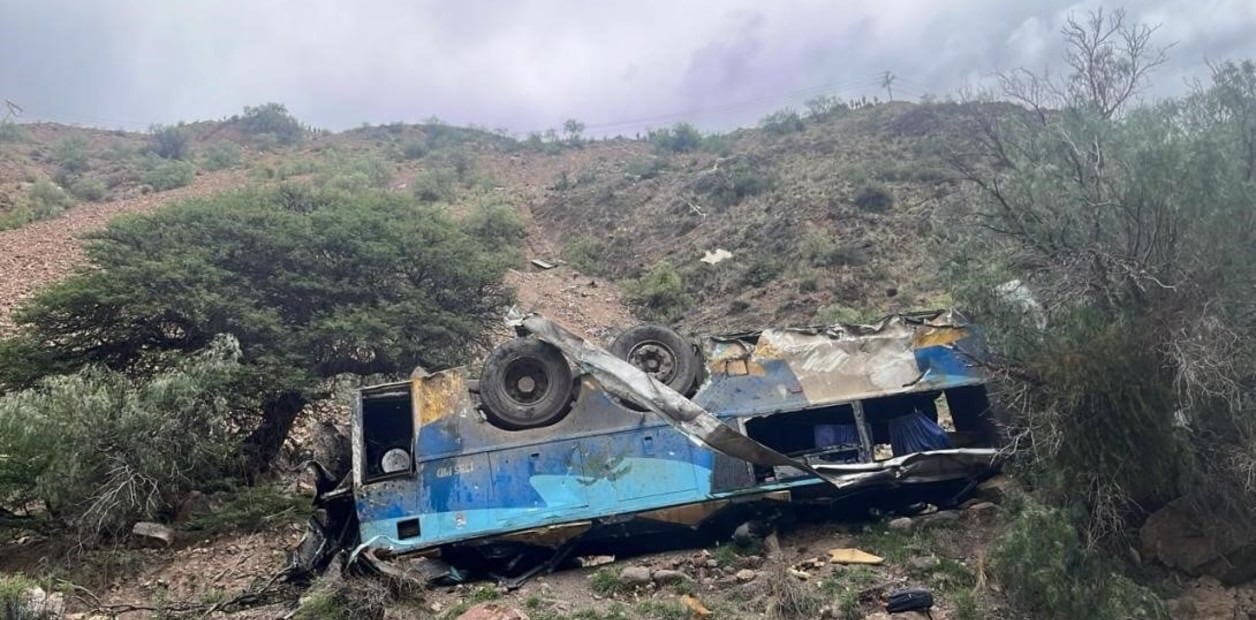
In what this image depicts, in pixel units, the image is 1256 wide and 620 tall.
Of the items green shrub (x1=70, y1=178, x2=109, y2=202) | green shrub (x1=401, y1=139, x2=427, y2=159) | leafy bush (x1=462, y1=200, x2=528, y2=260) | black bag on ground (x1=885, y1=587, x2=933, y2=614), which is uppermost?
green shrub (x1=401, y1=139, x2=427, y2=159)

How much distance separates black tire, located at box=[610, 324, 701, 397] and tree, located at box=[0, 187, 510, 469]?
5959 mm

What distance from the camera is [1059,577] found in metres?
6.40

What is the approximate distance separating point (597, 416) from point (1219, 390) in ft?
16.4

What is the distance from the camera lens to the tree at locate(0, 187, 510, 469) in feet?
42.4

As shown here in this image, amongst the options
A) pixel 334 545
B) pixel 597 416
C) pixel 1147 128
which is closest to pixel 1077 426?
pixel 1147 128

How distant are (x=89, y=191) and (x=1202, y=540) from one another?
35.6m

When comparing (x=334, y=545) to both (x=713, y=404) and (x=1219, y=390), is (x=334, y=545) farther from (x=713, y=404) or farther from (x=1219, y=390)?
(x=1219, y=390)

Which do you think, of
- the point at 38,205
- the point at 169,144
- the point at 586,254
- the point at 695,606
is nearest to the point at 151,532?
the point at 695,606

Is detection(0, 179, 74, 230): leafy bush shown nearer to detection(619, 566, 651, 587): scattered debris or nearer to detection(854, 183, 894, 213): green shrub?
detection(619, 566, 651, 587): scattered debris

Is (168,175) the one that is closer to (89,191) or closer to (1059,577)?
(89,191)

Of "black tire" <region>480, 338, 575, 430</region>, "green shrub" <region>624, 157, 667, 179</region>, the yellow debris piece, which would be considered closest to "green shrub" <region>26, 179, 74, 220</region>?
"green shrub" <region>624, 157, 667, 179</region>

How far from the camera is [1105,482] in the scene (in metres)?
7.17

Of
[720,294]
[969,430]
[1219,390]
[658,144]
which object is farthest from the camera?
[658,144]

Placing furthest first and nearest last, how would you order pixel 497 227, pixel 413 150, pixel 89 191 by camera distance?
pixel 413 150 < pixel 89 191 < pixel 497 227
